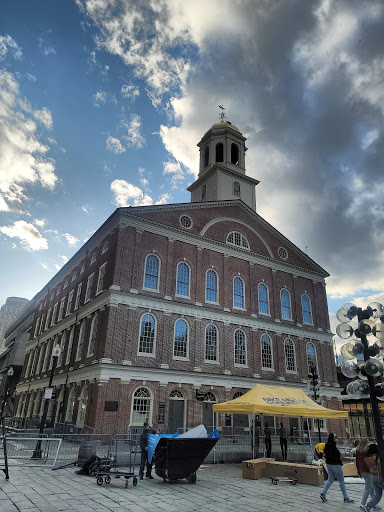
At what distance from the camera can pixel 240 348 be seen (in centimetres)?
2858

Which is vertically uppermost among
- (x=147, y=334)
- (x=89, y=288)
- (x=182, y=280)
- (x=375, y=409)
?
(x=182, y=280)

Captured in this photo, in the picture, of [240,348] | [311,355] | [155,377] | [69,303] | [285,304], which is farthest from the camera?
[69,303]

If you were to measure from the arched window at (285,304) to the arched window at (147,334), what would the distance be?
42.6 feet

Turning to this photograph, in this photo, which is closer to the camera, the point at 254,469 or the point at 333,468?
the point at 333,468

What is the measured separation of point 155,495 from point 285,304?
2469cm

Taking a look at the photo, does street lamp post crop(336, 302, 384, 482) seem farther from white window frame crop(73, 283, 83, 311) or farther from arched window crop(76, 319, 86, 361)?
white window frame crop(73, 283, 83, 311)

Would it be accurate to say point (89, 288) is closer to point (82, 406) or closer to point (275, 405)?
point (82, 406)

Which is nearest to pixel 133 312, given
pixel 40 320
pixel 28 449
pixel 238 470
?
pixel 28 449

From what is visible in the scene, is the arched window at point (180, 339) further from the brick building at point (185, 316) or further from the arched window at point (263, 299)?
the arched window at point (263, 299)

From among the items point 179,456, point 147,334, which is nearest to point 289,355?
point 147,334

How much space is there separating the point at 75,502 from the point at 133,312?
601 inches

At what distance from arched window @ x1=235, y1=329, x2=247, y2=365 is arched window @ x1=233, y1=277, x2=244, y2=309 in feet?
7.13

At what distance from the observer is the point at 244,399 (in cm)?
1747

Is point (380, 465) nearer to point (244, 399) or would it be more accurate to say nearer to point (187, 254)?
point (244, 399)
